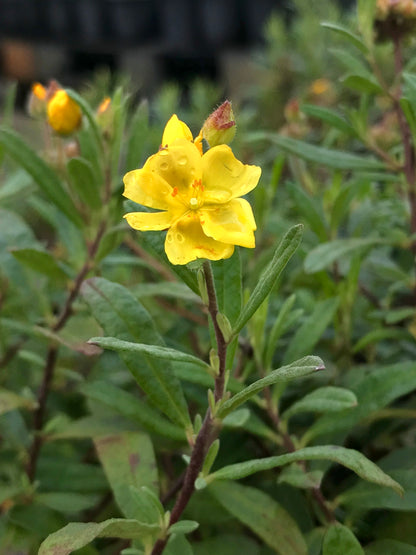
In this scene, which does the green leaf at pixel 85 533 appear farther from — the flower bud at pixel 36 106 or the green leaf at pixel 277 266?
the flower bud at pixel 36 106

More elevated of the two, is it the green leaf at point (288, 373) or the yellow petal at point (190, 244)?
the yellow petal at point (190, 244)

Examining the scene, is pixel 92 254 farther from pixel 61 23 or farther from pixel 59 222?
pixel 61 23

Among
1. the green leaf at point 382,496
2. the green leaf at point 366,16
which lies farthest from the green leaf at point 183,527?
the green leaf at point 366,16

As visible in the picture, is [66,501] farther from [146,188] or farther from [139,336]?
[146,188]

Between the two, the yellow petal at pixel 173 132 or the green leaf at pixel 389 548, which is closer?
the yellow petal at pixel 173 132

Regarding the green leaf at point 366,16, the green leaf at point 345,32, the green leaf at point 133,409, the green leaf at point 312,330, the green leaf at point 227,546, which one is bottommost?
the green leaf at point 227,546

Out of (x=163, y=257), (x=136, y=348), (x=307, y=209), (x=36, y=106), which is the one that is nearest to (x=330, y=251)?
(x=307, y=209)

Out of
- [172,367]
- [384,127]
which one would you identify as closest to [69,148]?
[172,367]
